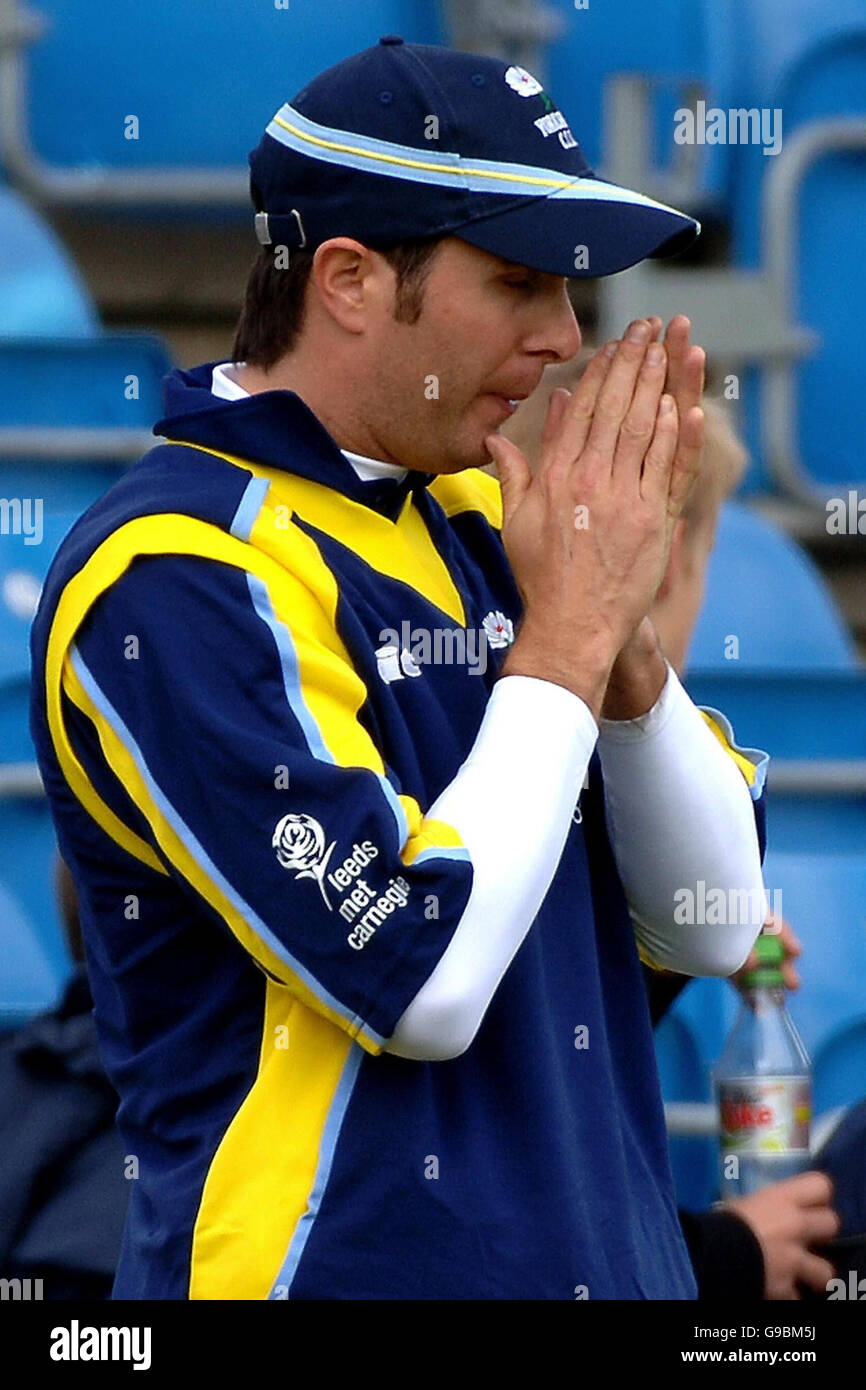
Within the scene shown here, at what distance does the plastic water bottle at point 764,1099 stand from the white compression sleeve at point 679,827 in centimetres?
62

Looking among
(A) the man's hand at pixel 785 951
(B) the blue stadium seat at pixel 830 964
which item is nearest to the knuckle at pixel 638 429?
(A) the man's hand at pixel 785 951

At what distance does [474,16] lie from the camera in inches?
147

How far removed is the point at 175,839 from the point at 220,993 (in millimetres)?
109

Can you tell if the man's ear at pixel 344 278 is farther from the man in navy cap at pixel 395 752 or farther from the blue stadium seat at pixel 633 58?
the blue stadium seat at pixel 633 58

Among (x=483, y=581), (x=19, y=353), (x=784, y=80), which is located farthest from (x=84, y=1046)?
(x=784, y=80)

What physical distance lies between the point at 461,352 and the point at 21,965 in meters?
1.47

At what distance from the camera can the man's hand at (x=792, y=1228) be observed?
74.7 inches

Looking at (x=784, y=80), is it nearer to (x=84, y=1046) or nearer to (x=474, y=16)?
(x=474, y=16)

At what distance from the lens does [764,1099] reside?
80.0 inches

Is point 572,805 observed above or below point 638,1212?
above

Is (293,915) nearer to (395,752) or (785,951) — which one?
(395,752)

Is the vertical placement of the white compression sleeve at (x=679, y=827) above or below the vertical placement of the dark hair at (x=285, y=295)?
below

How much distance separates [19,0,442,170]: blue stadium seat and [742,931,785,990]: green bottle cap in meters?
2.26

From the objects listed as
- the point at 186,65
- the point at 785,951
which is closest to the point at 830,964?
the point at 785,951
